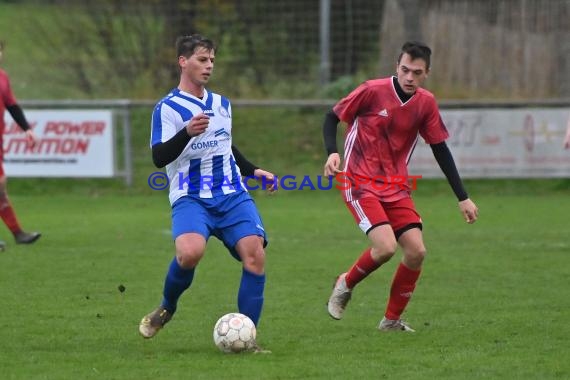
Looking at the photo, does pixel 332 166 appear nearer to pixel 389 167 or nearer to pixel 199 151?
pixel 389 167

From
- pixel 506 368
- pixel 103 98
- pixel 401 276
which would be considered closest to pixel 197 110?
pixel 401 276

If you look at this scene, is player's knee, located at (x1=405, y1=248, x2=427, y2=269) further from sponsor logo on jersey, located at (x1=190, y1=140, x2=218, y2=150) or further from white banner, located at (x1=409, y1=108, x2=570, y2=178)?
white banner, located at (x1=409, y1=108, x2=570, y2=178)

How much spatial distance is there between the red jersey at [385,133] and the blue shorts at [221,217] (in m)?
0.95

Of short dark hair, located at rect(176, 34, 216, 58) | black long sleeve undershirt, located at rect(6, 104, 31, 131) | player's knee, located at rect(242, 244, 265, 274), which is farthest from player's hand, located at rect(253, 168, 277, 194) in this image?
black long sleeve undershirt, located at rect(6, 104, 31, 131)

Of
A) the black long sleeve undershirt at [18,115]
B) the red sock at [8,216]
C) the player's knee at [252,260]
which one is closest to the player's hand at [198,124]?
the player's knee at [252,260]

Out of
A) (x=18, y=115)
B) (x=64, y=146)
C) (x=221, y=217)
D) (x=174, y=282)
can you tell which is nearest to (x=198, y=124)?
(x=221, y=217)

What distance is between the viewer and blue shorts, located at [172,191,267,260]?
6.36 metres

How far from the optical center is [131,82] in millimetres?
20141

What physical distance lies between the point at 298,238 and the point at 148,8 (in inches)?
366

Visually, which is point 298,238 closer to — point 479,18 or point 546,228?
point 546,228

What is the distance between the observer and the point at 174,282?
642 centimetres

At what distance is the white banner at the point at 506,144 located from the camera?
15.9 metres

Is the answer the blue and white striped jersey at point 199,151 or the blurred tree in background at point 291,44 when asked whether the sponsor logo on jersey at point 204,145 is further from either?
the blurred tree in background at point 291,44

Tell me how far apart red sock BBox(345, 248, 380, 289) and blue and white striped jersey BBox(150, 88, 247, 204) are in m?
1.02
